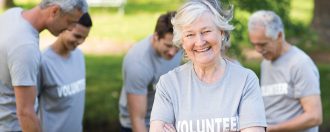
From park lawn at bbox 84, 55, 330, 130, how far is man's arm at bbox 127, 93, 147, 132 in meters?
2.91

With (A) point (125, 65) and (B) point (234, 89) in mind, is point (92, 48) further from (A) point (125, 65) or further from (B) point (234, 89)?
(B) point (234, 89)

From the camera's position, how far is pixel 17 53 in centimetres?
→ 438

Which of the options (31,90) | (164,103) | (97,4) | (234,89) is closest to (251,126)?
(234,89)

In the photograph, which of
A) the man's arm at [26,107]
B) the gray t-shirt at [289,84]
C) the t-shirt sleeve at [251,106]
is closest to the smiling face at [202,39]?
the t-shirt sleeve at [251,106]

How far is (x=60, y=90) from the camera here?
205 inches

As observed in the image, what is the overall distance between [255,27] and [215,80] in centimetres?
173

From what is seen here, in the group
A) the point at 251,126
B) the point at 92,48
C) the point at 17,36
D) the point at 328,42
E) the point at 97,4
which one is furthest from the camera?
the point at 97,4

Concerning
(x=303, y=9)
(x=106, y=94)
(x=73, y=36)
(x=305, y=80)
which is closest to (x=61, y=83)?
(x=73, y=36)

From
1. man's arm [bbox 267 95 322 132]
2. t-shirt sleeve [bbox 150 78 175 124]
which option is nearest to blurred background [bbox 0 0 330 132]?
man's arm [bbox 267 95 322 132]

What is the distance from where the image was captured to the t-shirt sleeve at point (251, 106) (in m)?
3.49

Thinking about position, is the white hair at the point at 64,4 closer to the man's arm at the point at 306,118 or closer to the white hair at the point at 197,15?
the white hair at the point at 197,15

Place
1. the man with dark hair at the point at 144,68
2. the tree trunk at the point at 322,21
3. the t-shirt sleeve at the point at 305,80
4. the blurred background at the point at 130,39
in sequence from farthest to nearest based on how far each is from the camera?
the tree trunk at the point at 322,21
the blurred background at the point at 130,39
the man with dark hair at the point at 144,68
the t-shirt sleeve at the point at 305,80

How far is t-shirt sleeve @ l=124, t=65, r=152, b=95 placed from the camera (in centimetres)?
526

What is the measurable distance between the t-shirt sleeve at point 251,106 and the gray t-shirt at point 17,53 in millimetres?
1449
